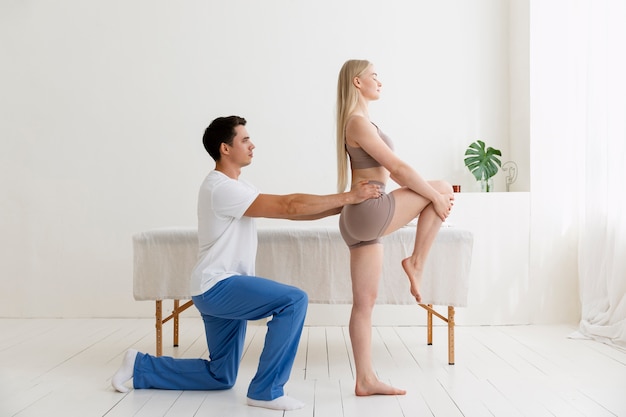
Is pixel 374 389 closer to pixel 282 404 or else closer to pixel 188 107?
pixel 282 404

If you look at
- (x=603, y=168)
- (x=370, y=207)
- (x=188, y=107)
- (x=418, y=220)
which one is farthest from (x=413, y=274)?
(x=188, y=107)

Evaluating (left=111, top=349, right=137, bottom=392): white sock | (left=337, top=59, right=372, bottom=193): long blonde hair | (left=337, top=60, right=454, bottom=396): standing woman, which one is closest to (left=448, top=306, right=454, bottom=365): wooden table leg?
(left=337, top=60, right=454, bottom=396): standing woman

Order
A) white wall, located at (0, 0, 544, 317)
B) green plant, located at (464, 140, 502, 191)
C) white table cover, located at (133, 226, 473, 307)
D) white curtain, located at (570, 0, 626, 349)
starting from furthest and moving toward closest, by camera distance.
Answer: white wall, located at (0, 0, 544, 317)
green plant, located at (464, 140, 502, 191)
white curtain, located at (570, 0, 626, 349)
white table cover, located at (133, 226, 473, 307)

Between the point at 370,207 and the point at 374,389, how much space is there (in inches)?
29.1

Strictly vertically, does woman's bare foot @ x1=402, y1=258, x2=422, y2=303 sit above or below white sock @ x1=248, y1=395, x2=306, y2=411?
above

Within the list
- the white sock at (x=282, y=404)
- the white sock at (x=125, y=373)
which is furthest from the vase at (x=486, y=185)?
the white sock at (x=125, y=373)

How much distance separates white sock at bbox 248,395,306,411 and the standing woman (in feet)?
1.01

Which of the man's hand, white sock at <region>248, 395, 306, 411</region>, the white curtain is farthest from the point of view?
the white curtain

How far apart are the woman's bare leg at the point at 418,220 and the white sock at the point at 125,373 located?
1.19 metres

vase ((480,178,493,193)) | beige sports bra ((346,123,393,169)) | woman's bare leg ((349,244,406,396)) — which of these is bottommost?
woman's bare leg ((349,244,406,396))

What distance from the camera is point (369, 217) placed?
289 cm

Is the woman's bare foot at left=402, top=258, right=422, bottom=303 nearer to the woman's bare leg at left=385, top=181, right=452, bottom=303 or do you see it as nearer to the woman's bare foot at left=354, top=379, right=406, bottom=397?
the woman's bare leg at left=385, top=181, right=452, bottom=303

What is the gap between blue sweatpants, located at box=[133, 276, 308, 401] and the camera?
2.79 m

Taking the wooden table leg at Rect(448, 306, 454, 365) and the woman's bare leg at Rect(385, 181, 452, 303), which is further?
the wooden table leg at Rect(448, 306, 454, 365)
